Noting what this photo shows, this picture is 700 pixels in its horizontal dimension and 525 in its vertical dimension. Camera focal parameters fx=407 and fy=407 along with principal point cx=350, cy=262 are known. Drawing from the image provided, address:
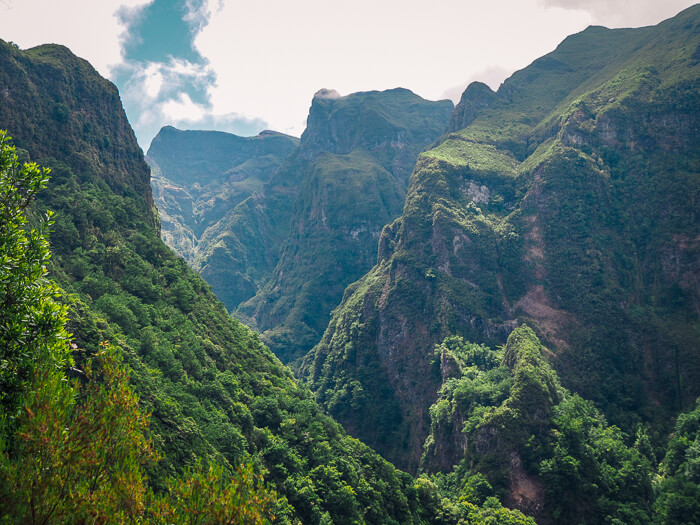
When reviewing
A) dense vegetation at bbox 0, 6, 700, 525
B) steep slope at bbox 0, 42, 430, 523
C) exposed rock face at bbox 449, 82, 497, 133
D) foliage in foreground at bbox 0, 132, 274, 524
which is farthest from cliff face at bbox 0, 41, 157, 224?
exposed rock face at bbox 449, 82, 497, 133

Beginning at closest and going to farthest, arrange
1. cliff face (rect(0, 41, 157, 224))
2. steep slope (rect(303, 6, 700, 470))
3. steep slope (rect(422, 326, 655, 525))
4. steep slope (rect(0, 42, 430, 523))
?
steep slope (rect(0, 42, 430, 523)) → steep slope (rect(422, 326, 655, 525)) → cliff face (rect(0, 41, 157, 224)) → steep slope (rect(303, 6, 700, 470))

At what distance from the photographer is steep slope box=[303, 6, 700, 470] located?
8200cm

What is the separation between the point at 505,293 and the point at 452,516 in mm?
63509

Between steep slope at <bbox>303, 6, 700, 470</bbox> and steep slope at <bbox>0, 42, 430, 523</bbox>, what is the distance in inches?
1459

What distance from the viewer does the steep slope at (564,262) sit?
8200cm

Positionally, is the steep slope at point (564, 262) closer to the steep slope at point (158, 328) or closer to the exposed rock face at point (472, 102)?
the exposed rock face at point (472, 102)

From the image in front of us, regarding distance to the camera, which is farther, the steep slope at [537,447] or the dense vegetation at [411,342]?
the steep slope at [537,447]

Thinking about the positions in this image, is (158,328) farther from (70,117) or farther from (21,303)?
(70,117)

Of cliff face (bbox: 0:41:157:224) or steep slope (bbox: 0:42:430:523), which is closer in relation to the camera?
steep slope (bbox: 0:42:430:523)

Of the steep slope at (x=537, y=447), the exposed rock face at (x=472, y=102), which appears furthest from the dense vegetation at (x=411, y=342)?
the exposed rock face at (x=472, y=102)

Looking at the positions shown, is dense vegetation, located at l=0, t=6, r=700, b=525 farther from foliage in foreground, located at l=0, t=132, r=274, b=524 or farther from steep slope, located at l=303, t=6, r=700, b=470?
steep slope, located at l=303, t=6, r=700, b=470

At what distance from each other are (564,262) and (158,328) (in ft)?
295

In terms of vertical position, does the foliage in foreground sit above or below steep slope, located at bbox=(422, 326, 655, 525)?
above

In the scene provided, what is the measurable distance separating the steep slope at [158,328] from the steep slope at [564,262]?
122ft
